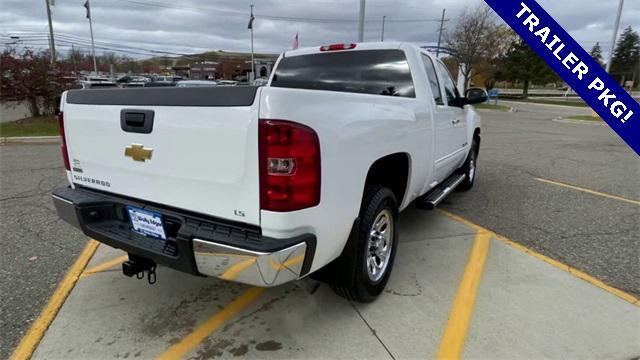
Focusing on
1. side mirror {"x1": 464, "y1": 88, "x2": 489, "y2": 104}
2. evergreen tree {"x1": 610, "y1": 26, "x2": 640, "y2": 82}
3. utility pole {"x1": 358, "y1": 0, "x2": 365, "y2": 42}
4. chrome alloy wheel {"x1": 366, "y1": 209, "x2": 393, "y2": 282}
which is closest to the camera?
chrome alloy wheel {"x1": 366, "y1": 209, "x2": 393, "y2": 282}

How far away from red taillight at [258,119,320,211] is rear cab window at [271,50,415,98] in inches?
79.8

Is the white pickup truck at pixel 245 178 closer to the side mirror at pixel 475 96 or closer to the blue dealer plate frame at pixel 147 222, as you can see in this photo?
the blue dealer plate frame at pixel 147 222

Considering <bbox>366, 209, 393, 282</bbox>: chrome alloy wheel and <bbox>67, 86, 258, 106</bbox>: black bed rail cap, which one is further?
<bbox>366, 209, 393, 282</bbox>: chrome alloy wheel

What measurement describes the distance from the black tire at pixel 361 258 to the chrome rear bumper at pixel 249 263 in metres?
0.53

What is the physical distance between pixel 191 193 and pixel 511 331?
2276mm

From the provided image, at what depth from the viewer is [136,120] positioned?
96.2 inches

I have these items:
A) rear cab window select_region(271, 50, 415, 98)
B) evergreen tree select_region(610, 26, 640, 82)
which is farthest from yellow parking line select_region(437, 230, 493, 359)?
evergreen tree select_region(610, 26, 640, 82)

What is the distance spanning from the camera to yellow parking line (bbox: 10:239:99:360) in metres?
2.56

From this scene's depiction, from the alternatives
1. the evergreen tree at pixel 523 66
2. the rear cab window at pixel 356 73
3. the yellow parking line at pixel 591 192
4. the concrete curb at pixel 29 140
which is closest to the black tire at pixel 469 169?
the yellow parking line at pixel 591 192

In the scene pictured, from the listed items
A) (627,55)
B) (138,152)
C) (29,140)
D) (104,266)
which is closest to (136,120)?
(138,152)

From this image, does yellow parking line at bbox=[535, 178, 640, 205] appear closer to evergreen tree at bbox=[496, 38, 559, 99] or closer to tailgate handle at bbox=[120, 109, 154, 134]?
tailgate handle at bbox=[120, 109, 154, 134]

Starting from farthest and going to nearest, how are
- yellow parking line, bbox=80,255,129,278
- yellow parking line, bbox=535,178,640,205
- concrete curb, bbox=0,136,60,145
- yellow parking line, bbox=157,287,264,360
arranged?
concrete curb, bbox=0,136,60,145 → yellow parking line, bbox=535,178,640,205 → yellow parking line, bbox=80,255,129,278 → yellow parking line, bbox=157,287,264,360

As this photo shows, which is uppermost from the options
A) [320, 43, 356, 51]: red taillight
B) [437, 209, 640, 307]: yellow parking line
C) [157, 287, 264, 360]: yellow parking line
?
[320, 43, 356, 51]: red taillight

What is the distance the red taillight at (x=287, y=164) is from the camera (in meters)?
2.01
